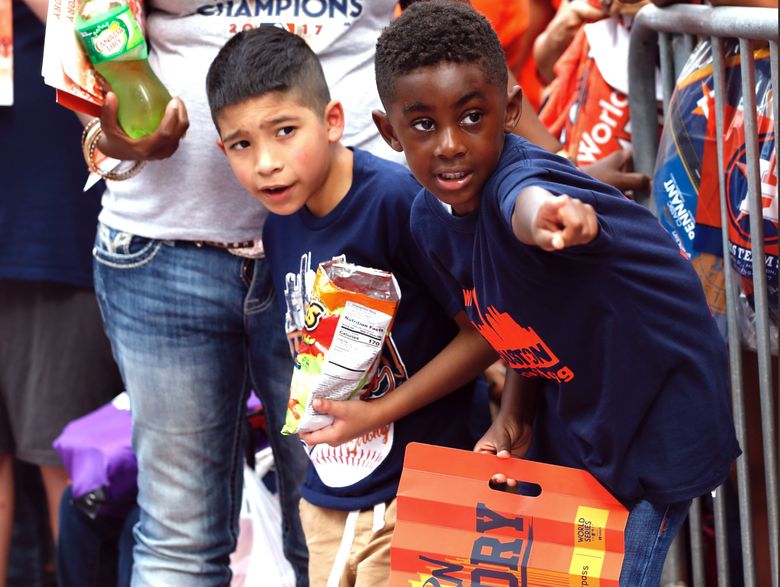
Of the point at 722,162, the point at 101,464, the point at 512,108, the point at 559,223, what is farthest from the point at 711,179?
the point at 101,464

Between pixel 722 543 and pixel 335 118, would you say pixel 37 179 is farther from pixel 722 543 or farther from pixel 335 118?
pixel 722 543

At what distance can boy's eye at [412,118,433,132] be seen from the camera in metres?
1.73

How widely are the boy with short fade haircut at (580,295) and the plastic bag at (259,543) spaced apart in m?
1.15

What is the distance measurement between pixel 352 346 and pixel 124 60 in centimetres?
71

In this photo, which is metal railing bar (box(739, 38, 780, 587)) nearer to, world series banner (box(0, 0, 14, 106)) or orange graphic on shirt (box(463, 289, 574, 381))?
orange graphic on shirt (box(463, 289, 574, 381))

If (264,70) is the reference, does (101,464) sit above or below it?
below

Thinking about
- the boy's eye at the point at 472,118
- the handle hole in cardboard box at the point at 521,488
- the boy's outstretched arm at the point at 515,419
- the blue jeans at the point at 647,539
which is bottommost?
the blue jeans at the point at 647,539

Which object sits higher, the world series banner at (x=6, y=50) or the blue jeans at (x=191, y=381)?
the world series banner at (x=6, y=50)

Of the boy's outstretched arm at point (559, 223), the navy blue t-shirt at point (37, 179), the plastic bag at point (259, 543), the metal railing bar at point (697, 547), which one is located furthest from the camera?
the navy blue t-shirt at point (37, 179)

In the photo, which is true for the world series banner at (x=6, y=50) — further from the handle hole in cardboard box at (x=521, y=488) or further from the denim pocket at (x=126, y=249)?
the handle hole in cardboard box at (x=521, y=488)

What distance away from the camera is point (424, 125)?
5.67 feet

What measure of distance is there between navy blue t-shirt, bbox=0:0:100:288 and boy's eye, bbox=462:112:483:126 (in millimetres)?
1690

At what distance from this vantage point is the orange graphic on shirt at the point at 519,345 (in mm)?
1722

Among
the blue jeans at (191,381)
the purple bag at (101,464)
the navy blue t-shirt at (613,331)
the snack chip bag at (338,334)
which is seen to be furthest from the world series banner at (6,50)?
the navy blue t-shirt at (613,331)
